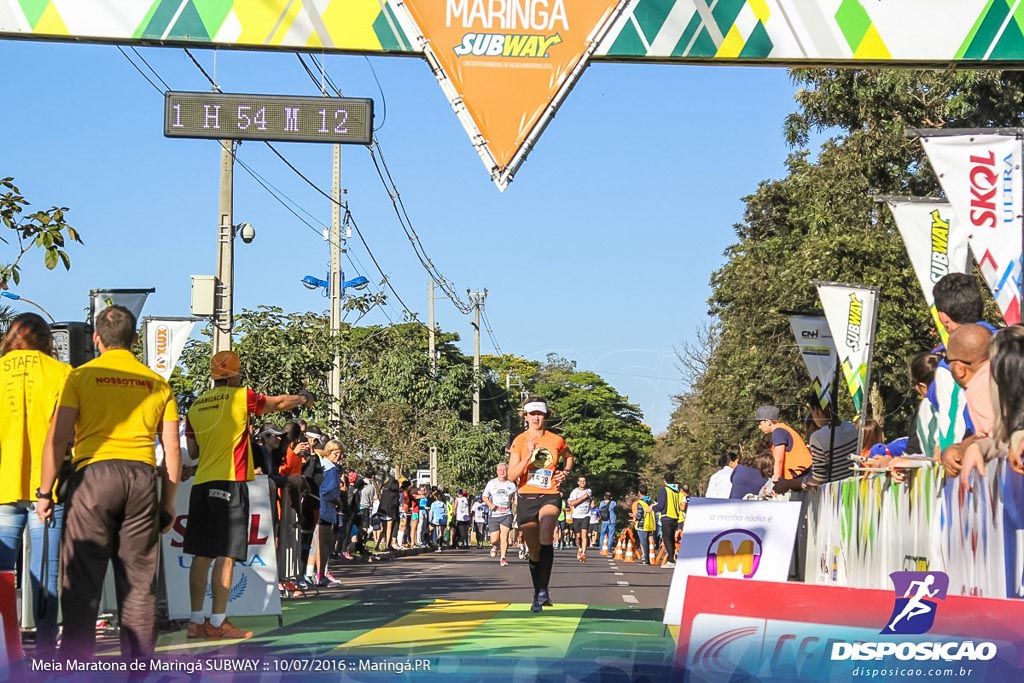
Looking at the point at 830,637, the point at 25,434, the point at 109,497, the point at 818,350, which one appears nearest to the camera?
the point at 830,637

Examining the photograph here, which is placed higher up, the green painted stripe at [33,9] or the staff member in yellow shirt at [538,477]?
the green painted stripe at [33,9]

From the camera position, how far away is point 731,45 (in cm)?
1023

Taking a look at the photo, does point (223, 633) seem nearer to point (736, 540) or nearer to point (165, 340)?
point (736, 540)

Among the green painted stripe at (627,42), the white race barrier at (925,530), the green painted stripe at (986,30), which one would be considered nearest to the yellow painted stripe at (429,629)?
the white race barrier at (925,530)

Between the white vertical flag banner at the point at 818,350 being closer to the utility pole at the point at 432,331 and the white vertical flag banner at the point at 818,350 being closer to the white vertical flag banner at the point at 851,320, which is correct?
the white vertical flag banner at the point at 851,320

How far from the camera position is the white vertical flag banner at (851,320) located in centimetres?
1875

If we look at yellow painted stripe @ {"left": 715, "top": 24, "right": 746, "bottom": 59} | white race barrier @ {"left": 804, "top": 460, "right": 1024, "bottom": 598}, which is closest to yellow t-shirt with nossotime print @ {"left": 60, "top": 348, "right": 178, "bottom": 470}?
white race barrier @ {"left": 804, "top": 460, "right": 1024, "bottom": 598}

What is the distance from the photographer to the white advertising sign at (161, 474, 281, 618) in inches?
448

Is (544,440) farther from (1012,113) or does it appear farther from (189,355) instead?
(1012,113)

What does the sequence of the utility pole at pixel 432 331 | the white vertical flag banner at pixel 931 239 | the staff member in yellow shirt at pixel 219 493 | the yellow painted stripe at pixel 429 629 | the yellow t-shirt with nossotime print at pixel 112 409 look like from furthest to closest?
the utility pole at pixel 432 331
the white vertical flag banner at pixel 931 239
the staff member in yellow shirt at pixel 219 493
the yellow painted stripe at pixel 429 629
the yellow t-shirt with nossotime print at pixel 112 409

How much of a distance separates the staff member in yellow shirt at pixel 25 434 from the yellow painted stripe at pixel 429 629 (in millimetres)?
1861

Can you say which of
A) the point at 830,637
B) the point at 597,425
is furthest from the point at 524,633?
the point at 597,425

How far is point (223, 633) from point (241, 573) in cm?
131

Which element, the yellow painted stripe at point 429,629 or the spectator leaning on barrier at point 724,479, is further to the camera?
the spectator leaning on barrier at point 724,479
